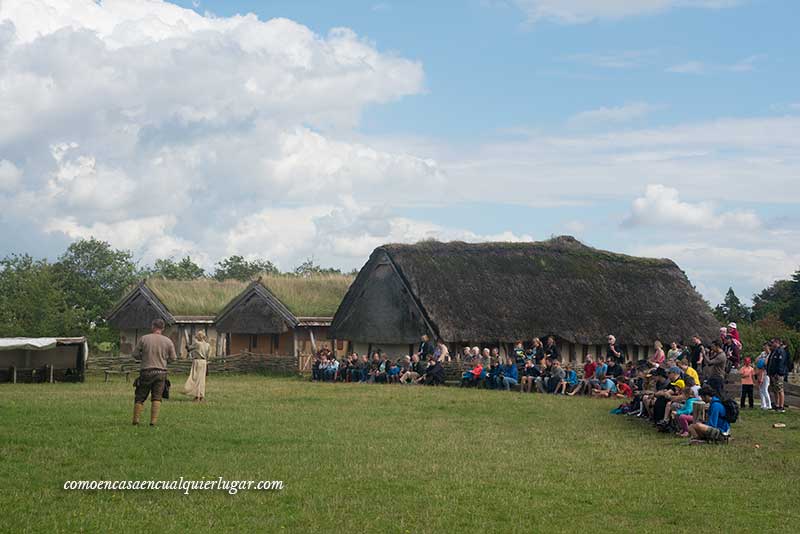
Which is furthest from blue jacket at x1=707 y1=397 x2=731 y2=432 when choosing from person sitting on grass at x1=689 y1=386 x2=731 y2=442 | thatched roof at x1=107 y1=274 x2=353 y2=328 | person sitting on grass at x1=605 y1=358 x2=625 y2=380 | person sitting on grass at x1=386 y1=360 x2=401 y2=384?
thatched roof at x1=107 y1=274 x2=353 y2=328

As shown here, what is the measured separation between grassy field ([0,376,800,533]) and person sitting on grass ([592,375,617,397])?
6411 mm

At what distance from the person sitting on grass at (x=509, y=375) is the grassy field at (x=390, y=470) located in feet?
27.2

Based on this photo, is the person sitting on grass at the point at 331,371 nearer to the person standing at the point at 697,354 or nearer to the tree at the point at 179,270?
the person standing at the point at 697,354

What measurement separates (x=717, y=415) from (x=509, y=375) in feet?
46.6

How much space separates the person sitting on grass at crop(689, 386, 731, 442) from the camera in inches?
696

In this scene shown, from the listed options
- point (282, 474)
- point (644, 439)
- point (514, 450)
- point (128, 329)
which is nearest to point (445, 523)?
point (282, 474)

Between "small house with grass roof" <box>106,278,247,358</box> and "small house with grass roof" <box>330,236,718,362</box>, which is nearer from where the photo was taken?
"small house with grass roof" <box>330,236,718,362</box>

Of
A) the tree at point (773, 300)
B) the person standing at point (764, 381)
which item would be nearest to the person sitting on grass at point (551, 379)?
the person standing at point (764, 381)

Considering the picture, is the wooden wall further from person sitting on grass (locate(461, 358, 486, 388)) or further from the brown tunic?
the brown tunic

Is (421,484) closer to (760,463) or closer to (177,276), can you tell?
(760,463)

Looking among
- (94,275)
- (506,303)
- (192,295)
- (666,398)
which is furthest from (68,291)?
(666,398)

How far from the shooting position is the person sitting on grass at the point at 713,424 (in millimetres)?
17688

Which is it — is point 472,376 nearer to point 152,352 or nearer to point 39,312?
point 152,352

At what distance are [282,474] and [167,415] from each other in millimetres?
7449
